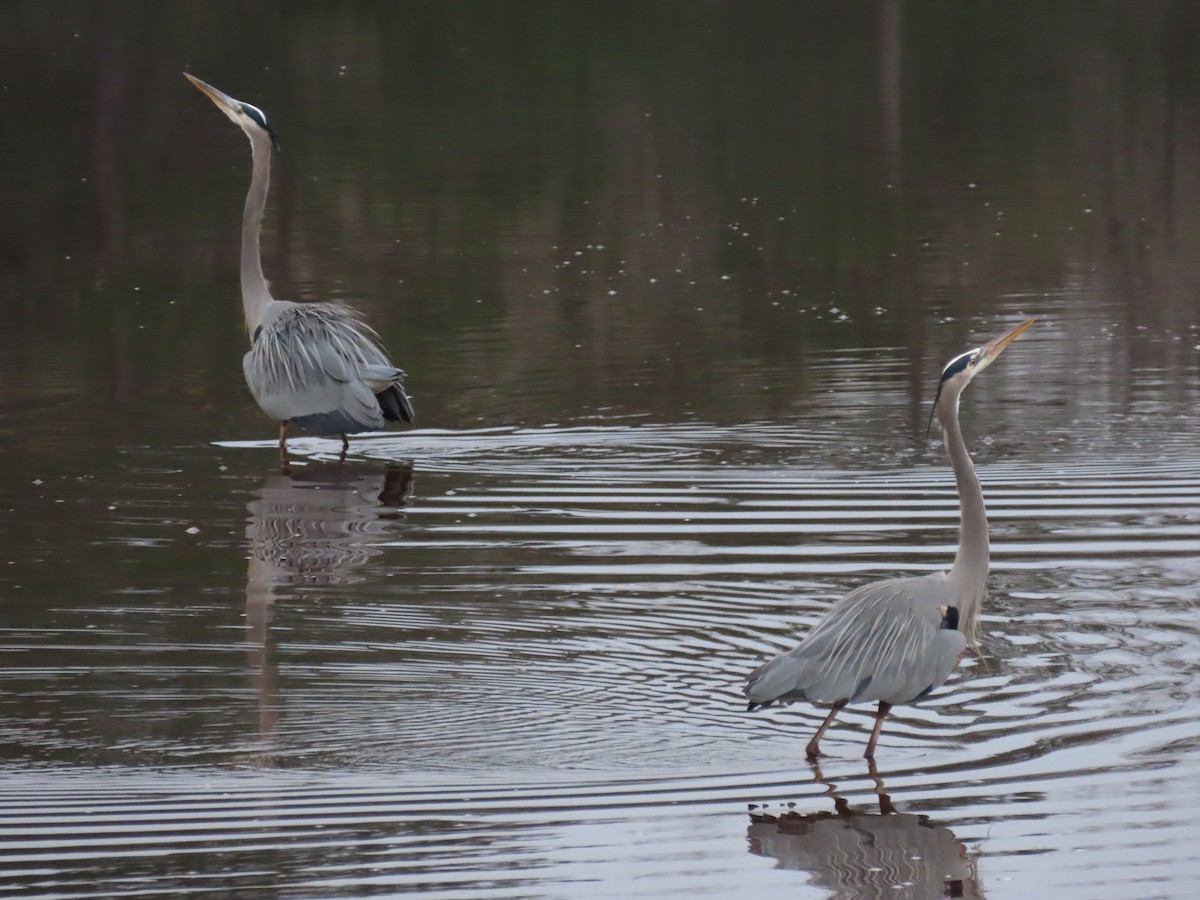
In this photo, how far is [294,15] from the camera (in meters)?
41.8

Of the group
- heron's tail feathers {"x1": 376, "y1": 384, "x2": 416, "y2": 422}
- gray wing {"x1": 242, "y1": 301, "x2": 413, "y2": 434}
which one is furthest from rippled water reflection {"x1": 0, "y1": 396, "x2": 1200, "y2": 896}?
heron's tail feathers {"x1": 376, "y1": 384, "x2": 416, "y2": 422}

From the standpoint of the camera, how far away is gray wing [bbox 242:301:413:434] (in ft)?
38.5

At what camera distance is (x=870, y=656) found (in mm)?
6734

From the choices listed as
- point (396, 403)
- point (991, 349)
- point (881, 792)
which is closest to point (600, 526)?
point (396, 403)

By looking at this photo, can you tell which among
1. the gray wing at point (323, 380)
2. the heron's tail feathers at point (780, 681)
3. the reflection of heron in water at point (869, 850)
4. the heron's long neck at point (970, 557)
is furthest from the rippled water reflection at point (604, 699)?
the gray wing at point (323, 380)

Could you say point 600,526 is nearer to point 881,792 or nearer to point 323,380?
point 323,380

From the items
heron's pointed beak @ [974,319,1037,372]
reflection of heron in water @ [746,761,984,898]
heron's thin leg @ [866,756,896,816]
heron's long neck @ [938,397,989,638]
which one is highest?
heron's pointed beak @ [974,319,1037,372]

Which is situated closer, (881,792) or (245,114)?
(881,792)

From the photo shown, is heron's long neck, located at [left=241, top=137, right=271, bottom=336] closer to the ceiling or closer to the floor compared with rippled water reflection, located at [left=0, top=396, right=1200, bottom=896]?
closer to the ceiling

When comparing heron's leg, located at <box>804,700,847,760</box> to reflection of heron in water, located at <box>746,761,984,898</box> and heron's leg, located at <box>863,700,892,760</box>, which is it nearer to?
heron's leg, located at <box>863,700,892,760</box>

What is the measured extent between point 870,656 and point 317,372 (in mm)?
5687

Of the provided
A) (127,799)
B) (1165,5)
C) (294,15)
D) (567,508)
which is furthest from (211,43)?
(127,799)

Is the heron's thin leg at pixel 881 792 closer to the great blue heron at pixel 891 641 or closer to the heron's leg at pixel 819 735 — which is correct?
the great blue heron at pixel 891 641

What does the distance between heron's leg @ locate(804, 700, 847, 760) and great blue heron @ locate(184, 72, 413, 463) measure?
5188mm
